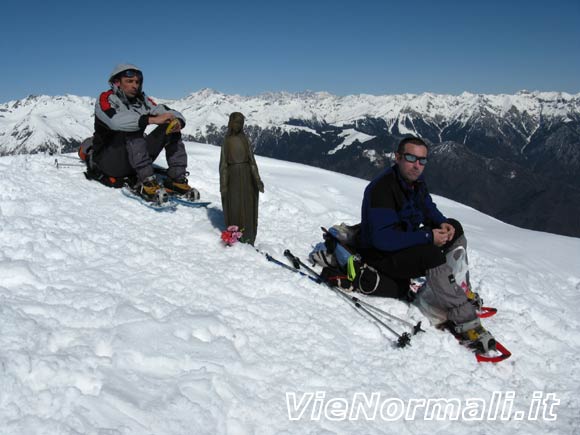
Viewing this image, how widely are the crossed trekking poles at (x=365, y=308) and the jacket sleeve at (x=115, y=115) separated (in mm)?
4052

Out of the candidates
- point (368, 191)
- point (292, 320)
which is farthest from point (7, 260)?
point (368, 191)

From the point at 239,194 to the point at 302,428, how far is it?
4.92 metres

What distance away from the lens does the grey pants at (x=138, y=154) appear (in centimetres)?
903

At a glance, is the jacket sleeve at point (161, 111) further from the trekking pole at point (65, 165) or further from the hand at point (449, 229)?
the hand at point (449, 229)

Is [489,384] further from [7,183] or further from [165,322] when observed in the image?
[7,183]

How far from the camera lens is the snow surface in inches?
147

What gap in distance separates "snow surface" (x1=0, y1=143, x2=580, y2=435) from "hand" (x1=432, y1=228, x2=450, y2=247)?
116 centimetres

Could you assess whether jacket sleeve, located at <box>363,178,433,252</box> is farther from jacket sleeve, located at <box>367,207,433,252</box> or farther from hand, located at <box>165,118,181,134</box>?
hand, located at <box>165,118,181,134</box>

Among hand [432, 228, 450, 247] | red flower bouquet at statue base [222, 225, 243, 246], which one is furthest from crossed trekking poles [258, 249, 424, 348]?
hand [432, 228, 450, 247]

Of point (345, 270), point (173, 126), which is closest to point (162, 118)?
point (173, 126)

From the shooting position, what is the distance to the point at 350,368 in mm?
4914

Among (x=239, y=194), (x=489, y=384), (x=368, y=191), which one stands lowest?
(x=489, y=384)

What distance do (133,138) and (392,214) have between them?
600 cm

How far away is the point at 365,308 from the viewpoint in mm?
6309
